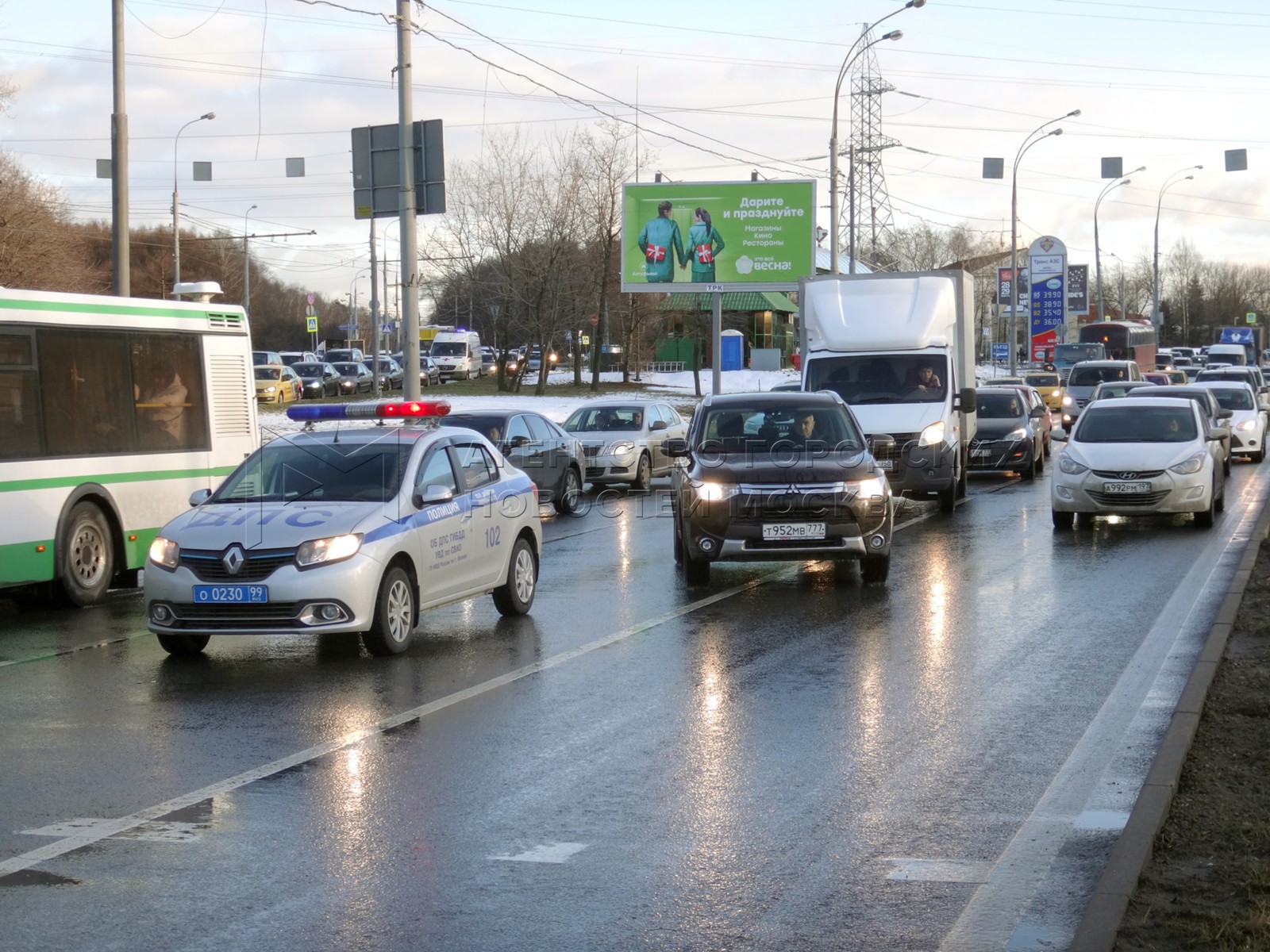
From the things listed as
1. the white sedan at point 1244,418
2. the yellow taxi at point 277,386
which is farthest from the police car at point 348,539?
the yellow taxi at point 277,386

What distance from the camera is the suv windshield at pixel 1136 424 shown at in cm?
1909

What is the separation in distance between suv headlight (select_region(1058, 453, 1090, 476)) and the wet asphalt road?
5351mm

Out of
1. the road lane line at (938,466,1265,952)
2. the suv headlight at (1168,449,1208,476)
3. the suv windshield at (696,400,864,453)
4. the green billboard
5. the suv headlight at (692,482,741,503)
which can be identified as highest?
the green billboard

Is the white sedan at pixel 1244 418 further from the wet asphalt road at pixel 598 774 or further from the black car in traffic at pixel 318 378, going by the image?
the black car in traffic at pixel 318 378

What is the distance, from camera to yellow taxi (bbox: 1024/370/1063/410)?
50969 millimetres

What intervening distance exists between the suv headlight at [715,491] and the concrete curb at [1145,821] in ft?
15.2

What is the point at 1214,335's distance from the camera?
15275 cm

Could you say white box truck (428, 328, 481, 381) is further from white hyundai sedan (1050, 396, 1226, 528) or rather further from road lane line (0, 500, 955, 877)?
road lane line (0, 500, 955, 877)

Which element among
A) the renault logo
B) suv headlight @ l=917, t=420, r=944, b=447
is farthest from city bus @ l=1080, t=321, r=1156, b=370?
the renault logo

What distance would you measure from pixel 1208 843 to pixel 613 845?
83.9 inches

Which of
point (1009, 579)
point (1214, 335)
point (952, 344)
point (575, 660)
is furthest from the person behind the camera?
point (1214, 335)

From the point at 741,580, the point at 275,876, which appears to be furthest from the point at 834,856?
the point at 741,580

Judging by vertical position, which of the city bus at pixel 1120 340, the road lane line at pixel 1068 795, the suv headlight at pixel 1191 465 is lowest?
the road lane line at pixel 1068 795

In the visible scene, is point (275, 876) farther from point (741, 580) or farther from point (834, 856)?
point (741, 580)
